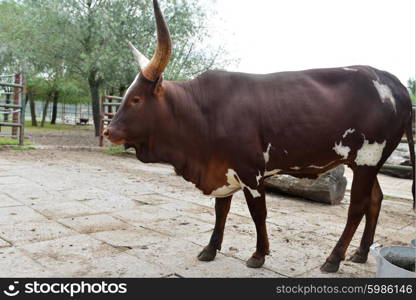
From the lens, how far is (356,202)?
2.93 meters

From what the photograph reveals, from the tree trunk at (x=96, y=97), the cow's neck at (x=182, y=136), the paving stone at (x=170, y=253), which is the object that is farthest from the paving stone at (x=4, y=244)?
the tree trunk at (x=96, y=97)

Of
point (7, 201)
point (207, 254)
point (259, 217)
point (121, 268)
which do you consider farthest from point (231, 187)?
point (7, 201)

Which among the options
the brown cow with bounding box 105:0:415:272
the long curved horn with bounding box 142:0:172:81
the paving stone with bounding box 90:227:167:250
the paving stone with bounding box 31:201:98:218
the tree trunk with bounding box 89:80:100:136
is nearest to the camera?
the long curved horn with bounding box 142:0:172:81

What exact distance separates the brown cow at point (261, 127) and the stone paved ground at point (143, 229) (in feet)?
1.61

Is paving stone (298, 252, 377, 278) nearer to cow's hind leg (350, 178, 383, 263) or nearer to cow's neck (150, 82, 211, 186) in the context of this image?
cow's hind leg (350, 178, 383, 263)

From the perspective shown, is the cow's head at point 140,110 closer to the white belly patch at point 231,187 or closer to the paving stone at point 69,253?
the white belly patch at point 231,187

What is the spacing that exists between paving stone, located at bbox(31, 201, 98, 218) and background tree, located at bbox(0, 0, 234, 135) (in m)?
6.83

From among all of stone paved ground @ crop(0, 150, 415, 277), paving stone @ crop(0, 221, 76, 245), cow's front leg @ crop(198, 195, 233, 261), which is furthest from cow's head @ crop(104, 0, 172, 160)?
paving stone @ crop(0, 221, 76, 245)

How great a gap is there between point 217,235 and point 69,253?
1151 millimetres

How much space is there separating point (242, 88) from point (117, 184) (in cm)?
353

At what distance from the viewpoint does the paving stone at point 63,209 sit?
4.07m

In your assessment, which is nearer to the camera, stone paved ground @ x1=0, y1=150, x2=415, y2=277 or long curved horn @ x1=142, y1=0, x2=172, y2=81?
long curved horn @ x1=142, y1=0, x2=172, y2=81

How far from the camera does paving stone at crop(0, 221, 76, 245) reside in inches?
Answer: 127

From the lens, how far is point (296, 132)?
281 centimetres
